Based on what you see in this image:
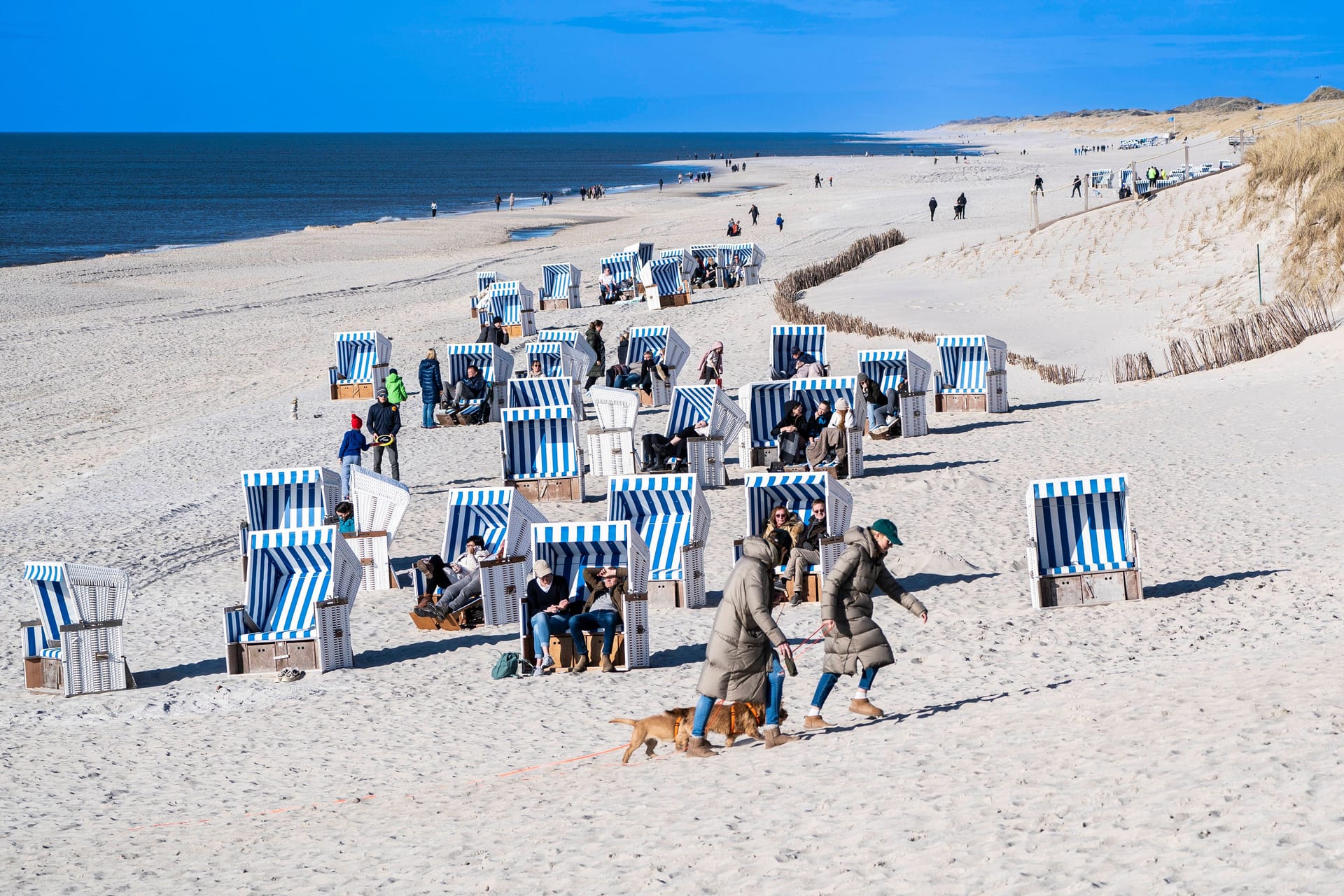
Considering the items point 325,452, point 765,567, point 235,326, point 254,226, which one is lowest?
point 765,567

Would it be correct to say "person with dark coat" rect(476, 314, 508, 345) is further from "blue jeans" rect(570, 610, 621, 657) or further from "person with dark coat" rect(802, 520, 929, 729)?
"person with dark coat" rect(802, 520, 929, 729)

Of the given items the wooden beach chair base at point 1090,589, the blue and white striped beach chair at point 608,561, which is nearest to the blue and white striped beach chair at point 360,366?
the blue and white striped beach chair at point 608,561

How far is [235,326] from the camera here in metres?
33.1

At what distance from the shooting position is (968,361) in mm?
19438

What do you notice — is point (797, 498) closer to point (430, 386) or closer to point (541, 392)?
point (541, 392)

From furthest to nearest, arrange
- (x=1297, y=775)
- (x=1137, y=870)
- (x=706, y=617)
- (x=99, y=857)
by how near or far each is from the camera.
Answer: (x=706, y=617), (x=99, y=857), (x=1297, y=775), (x=1137, y=870)

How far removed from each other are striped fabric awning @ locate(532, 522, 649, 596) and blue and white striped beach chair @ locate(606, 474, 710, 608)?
2.02ft

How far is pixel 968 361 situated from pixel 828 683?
41.0 feet

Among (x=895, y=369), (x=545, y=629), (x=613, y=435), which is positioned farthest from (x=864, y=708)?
(x=895, y=369)

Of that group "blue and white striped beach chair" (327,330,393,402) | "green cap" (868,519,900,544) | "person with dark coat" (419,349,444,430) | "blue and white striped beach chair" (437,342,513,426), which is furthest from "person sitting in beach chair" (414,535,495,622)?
"blue and white striped beach chair" (327,330,393,402)

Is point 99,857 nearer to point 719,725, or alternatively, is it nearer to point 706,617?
point 719,725

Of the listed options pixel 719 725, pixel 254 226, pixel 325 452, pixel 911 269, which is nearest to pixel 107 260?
pixel 254 226

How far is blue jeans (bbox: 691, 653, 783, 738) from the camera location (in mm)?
7383

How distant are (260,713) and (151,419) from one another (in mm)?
14454
